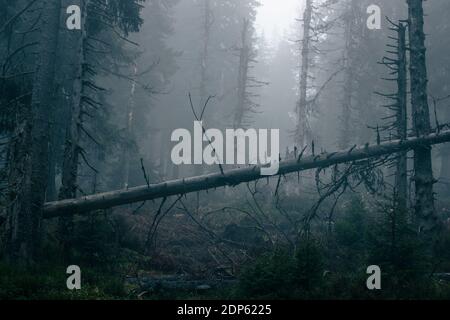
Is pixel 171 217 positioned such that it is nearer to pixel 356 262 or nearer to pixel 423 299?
pixel 356 262

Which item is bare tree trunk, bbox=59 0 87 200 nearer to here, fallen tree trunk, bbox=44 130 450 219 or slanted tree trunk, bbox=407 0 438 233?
fallen tree trunk, bbox=44 130 450 219

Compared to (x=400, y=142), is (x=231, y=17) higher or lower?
higher

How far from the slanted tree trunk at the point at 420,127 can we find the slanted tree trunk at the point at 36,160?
361 inches

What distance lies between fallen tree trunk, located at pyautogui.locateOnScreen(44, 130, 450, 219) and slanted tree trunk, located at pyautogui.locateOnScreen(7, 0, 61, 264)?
47 centimetres

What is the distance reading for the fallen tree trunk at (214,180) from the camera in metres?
9.00

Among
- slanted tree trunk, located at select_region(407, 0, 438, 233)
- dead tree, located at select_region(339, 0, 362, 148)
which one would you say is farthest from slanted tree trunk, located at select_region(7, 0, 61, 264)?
dead tree, located at select_region(339, 0, 362, 148)

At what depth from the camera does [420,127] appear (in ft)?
32.5

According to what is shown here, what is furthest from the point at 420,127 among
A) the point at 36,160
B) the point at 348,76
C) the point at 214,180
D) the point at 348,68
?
the point at 348,68

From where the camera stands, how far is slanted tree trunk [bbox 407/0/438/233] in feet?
32.6

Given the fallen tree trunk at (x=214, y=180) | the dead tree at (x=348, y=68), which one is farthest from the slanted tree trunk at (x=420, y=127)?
the dead tree at (x=348, y=68)
